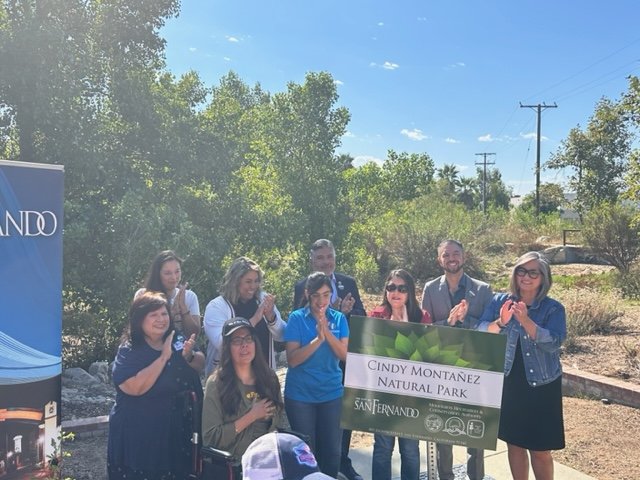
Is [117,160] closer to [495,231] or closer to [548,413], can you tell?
[548,413]

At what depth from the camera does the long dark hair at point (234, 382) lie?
120 inches

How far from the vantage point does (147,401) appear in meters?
3.04

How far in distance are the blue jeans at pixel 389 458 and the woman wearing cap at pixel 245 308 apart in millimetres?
941

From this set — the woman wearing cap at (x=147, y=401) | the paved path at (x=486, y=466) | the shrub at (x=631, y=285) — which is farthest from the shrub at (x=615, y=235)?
the woman wearing cap at (x=147, y=401)

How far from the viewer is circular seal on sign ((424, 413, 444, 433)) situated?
3.10 metres

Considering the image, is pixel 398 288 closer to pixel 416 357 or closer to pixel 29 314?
pixel 416 357

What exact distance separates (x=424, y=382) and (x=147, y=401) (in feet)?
5.13

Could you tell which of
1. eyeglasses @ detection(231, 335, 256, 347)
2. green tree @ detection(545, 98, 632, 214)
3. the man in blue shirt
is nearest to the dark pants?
the man in blue shirt

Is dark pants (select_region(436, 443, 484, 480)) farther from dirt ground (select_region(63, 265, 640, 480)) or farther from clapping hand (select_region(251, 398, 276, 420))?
clapping hand (select_region(251, 398, 276, 420))

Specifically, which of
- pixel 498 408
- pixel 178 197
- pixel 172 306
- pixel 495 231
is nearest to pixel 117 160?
pixel 178 197

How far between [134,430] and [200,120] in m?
4.95

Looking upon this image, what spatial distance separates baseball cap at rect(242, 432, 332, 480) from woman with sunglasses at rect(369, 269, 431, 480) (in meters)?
1.77

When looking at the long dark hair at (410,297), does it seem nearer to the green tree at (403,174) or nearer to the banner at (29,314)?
the banner at (29,314)

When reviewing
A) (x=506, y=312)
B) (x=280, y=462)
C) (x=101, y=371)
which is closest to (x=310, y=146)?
(x=101, y=371)
